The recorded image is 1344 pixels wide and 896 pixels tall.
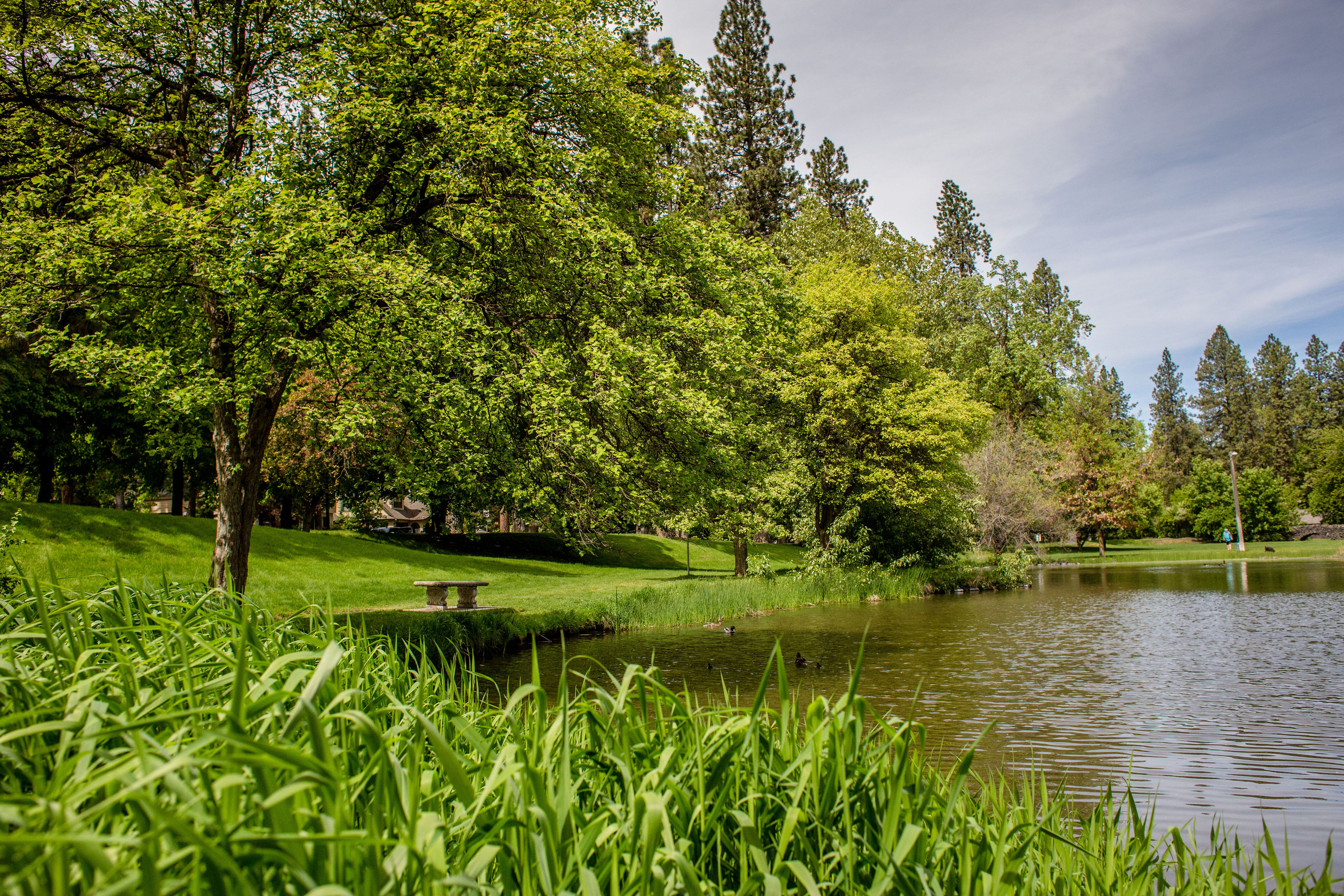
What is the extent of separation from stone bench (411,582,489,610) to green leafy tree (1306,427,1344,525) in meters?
65.7

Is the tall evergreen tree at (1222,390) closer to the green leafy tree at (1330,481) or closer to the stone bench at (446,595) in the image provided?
the green leafy tree at (1330,481)

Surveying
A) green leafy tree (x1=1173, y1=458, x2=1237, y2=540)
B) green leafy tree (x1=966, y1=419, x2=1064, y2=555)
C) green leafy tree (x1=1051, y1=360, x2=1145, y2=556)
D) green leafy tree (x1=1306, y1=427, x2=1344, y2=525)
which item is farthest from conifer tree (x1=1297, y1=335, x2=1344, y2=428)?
green leafy tree (x1=966, y1=419, x2=1064, y2=555)

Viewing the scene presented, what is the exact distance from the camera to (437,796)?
8.84ft

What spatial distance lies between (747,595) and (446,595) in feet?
24.2

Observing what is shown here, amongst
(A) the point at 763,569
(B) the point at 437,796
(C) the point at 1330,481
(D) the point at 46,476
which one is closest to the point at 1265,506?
(C) the point at 1330,481

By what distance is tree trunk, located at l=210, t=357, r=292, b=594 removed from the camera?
11328 mm

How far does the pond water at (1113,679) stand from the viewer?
6.62 m

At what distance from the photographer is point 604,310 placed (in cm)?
1190

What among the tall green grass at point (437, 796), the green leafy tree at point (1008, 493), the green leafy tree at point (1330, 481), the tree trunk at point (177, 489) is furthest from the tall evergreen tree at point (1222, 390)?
the tall green grass at point (437, 796)

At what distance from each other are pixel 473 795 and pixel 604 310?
10071mm

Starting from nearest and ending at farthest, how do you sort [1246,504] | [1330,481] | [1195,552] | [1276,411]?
[1195,552], [1246,504], [1330,481], [1276,411]

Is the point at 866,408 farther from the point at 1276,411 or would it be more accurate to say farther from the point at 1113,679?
the point at 1276,411

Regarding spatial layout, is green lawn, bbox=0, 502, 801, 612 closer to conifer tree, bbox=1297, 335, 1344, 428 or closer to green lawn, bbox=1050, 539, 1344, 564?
green lawn, bbox=1050, 539, 1344, 564

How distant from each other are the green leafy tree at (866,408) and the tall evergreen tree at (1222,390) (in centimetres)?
7787
